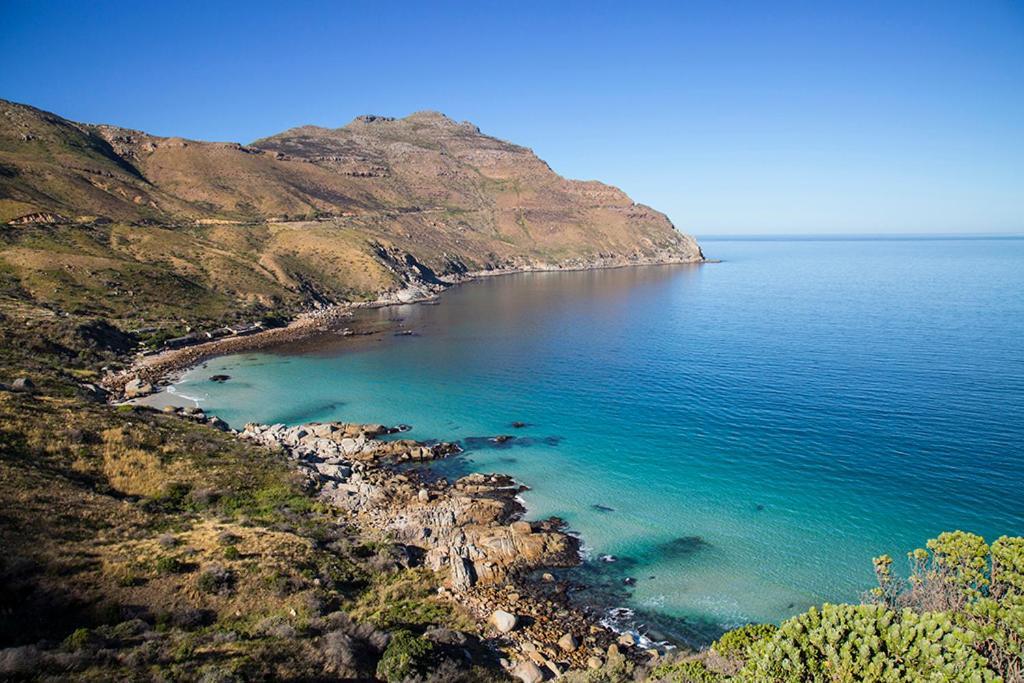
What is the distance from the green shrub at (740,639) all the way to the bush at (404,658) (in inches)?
493

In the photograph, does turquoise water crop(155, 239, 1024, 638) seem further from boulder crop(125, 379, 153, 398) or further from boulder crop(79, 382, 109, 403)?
boulder crop(79, 382, 109, 403)

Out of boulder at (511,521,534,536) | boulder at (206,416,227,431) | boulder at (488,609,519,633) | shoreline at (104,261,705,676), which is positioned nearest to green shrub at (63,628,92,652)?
shoreline at (104,261,705,676)

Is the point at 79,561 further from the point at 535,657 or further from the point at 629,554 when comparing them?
the point at 629,554

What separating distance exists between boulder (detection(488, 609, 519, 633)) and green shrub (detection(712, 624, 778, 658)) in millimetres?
11562

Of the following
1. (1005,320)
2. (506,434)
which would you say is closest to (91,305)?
(506,434)

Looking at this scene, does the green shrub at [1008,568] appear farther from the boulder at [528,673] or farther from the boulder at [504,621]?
the boulder at [504,621]

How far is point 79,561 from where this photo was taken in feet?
92.2

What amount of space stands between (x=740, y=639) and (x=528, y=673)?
33.4 feet

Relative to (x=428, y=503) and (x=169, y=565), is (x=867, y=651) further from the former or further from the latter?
(x=169, y=565)

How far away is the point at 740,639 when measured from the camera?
2058cm

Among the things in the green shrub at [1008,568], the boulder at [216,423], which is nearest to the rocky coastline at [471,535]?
the boulder at [216,423]

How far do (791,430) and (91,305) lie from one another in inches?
4298

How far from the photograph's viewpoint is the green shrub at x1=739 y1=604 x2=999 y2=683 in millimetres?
15406

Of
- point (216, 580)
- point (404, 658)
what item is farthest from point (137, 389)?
point (404, 658)
